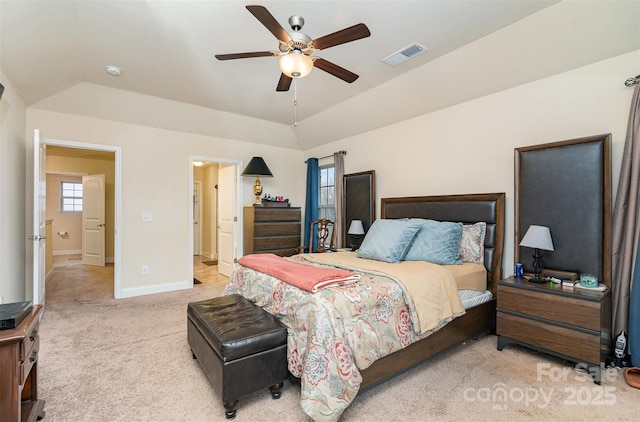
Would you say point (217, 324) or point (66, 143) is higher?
point (66, 143)

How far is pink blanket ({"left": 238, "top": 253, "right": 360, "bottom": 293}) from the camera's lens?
202 cm

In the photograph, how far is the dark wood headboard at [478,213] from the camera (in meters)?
3.14

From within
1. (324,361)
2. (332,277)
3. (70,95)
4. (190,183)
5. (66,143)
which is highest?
(70,95)

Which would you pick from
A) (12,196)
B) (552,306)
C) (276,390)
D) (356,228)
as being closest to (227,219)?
(356,228)

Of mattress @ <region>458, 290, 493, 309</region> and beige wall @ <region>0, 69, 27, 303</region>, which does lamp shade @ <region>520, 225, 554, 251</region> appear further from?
beige wall @ <region>0, 69, 27, 303</region>

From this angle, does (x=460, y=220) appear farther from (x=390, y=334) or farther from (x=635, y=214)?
(x=390, y=334)

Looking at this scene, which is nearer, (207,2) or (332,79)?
(207,2)

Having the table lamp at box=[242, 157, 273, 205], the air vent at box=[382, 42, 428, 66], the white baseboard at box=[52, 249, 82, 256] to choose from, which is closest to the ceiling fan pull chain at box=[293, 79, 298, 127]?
the table lamp at box=[242, 157, 273, 205]

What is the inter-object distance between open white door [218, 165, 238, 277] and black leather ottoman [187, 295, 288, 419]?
337cm

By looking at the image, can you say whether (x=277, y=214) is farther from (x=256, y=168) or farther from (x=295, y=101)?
(x=295, y=101)

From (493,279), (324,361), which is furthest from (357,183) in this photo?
(324,361)

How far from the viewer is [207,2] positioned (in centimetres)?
226

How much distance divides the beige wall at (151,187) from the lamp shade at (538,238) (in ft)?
15.1

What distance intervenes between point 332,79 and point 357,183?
175cm
